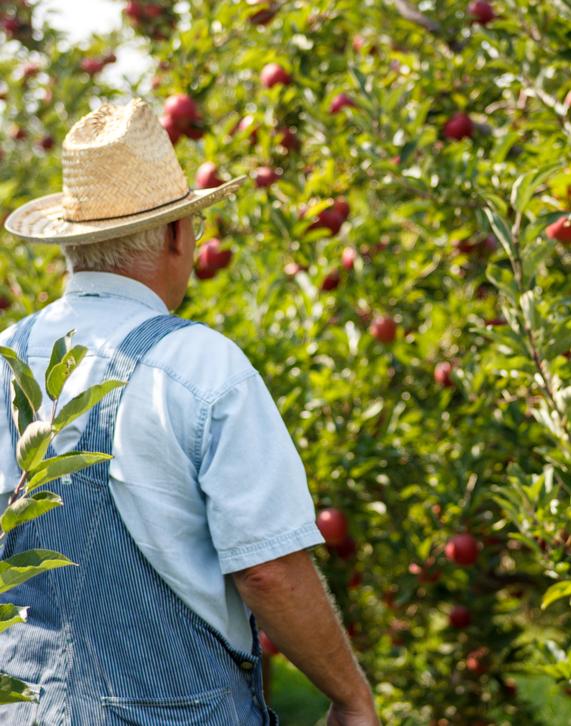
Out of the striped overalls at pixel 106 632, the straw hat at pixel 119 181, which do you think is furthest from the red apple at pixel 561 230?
the striped overalls at pixel 106 632

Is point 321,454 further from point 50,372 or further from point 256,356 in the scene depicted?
point 50,372

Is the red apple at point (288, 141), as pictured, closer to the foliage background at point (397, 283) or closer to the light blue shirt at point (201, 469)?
the foliage background at point (397, 283)

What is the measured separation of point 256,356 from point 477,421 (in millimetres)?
642

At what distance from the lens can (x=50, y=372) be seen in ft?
3.92

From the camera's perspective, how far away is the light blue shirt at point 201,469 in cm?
141

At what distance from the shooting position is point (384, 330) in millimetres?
3064

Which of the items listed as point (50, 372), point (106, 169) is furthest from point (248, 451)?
point (106, 169)

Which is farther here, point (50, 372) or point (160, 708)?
point (160, 708)

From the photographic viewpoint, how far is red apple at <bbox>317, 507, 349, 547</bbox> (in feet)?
8.98

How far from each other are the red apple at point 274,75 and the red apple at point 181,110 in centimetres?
24

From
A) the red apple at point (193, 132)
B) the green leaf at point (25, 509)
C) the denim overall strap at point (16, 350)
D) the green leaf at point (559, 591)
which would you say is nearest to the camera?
the green leaf at point (25, 509)

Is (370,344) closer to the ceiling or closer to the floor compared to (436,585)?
closer to the ceiling

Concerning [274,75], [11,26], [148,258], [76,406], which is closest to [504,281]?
[148,258]

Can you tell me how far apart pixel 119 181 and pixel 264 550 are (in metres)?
0.72
